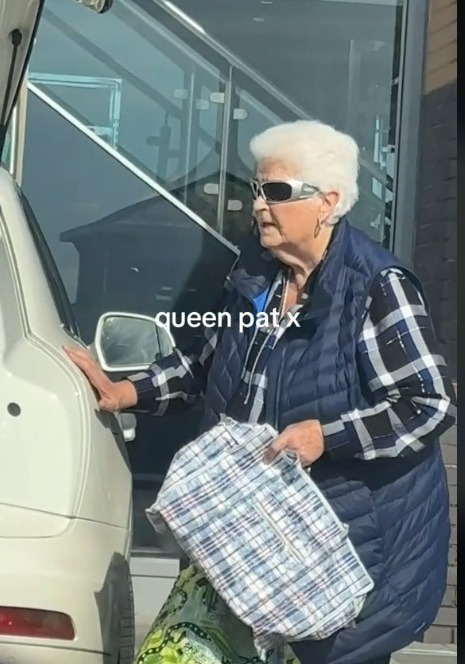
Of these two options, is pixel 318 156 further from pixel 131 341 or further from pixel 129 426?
pixel 129 426

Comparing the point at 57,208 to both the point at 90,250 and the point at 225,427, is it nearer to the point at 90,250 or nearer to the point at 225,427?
the point at 90,250

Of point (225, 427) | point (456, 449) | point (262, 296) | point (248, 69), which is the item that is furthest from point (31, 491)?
point (248, 69)

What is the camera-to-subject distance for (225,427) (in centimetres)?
274

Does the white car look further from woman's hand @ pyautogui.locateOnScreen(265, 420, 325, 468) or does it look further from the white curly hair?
the white curly hair

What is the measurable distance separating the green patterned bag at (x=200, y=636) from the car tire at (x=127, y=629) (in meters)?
0.07

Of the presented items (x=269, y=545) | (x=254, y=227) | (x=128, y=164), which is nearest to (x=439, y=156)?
(x=254, y=227)

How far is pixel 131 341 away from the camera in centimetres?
319

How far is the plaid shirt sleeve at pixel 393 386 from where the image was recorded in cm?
268

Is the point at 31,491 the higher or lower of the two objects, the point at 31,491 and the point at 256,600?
the higher

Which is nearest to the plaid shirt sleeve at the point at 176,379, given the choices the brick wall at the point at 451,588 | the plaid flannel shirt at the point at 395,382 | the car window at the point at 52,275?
the car window at the point at 52,275

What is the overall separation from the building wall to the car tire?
80 cm

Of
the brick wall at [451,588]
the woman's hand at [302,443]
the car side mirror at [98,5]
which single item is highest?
the car side mirror at [98,5]

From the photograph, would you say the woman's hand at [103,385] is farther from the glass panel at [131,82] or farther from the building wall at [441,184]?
the building wall at [441,184]

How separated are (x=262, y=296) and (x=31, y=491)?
2.41 ft
